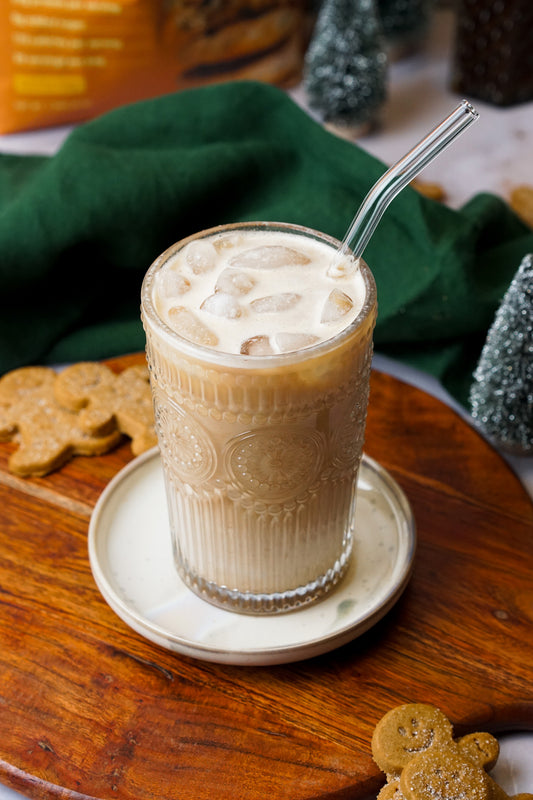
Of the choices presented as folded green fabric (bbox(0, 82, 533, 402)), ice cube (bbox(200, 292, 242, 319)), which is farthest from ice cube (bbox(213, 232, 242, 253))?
folded green fabric (bbox(0, 82, 533, 402))

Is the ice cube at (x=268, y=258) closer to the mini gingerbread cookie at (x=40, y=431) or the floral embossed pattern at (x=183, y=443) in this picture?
the floral embossed pattern at (x=183, y=443)

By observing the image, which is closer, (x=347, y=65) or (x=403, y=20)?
(x=347, y=65)

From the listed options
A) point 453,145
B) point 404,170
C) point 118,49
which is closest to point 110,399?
point 404,170


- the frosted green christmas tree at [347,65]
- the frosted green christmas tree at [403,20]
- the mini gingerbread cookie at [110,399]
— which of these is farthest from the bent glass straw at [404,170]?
the frosted green christmas tree at [403,20]

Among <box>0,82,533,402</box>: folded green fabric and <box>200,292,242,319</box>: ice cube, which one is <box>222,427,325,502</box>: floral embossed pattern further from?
<box>0,82,533,402</box>: folded green fabric

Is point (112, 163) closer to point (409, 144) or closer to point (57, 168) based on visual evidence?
point (57, 168)

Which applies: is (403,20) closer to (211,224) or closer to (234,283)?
(211,224)

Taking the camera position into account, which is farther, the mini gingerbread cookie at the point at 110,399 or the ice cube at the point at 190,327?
the mini gingerbread cookie at the point at 110,399
